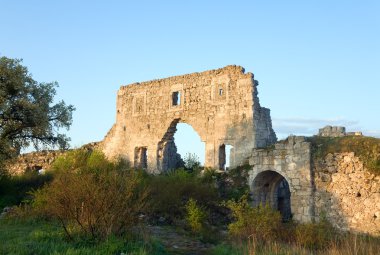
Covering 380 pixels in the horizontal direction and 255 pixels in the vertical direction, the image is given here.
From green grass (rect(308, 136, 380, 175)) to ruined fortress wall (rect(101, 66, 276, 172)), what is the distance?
274 cm

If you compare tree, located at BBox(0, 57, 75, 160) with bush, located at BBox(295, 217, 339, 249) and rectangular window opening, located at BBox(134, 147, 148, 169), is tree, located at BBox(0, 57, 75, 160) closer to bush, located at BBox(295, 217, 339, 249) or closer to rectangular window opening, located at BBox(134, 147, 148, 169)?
rectangular window opening, located at BBox(134, 147, 148, 169)

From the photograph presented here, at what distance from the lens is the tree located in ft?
56.4

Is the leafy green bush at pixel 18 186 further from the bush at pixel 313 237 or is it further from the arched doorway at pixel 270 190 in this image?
the bush at pixel 313 237

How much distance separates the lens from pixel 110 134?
75.8 ft

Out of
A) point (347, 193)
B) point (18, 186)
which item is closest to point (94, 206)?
point (347, 193)

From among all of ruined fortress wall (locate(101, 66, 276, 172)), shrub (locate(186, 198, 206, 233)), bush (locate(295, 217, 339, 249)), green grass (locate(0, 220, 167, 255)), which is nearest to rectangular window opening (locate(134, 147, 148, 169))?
ruined fortress wall (locate(101, 66, 276, 172))

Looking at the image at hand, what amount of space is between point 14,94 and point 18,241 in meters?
10.6

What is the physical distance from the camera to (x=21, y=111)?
17594mm

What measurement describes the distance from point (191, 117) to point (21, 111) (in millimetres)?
7493

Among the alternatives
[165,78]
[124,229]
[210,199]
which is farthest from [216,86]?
[124,229]

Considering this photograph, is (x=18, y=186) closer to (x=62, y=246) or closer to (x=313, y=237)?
(x=62, y=246)

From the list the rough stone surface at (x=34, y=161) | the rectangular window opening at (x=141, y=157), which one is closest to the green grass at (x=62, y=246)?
the rectangular window opening at (x=141, y=157)

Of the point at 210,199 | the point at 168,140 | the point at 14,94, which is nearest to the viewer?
the point at 210,199

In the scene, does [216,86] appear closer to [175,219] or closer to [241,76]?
[241,76]
